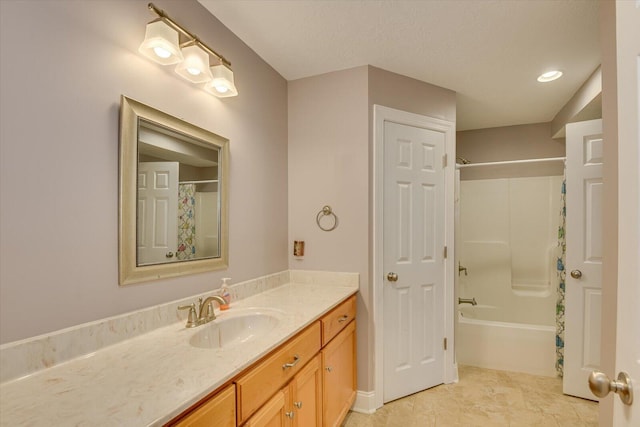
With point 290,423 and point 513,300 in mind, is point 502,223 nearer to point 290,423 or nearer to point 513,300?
point 513,300

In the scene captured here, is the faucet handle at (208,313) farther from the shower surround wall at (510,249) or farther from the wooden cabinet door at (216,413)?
the shower surround wall at (510,249)

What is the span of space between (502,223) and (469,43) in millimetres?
2207

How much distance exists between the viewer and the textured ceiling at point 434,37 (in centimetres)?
158

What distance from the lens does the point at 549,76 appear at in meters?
2.30

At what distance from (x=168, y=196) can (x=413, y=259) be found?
174 cm

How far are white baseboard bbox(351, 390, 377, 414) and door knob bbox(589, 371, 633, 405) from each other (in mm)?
1710

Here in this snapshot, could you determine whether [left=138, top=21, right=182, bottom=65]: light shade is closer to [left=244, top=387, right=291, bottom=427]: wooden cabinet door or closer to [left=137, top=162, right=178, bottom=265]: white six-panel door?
[left=137, top=162, right=178, bottom=265]: white six-panel door

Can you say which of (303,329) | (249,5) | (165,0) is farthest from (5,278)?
(249,5)

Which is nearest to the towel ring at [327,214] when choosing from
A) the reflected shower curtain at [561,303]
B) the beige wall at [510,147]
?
the reflected shower curtain at [561,303]

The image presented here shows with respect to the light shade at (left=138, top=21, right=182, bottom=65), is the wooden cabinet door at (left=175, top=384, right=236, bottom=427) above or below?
below

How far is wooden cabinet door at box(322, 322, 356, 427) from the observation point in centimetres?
161

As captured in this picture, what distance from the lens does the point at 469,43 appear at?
188 cm

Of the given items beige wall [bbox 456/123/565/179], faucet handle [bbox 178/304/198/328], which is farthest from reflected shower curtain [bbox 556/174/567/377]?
faucet handle [bbox 178/304/198/328]

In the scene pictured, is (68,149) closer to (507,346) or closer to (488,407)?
(488,407)
